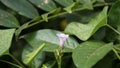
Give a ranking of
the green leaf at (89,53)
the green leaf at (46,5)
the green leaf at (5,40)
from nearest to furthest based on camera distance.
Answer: the green leaf at (89,53) < the green leaf at (5,40) < the green leaf at (46,5)

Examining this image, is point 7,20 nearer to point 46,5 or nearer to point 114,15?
point 46,5

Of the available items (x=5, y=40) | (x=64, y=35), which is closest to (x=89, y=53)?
(x=64, y=35)

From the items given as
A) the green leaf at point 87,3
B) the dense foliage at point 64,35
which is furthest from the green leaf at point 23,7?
the green leaf at point 87,3

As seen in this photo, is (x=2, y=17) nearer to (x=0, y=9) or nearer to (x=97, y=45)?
(x=0, y=9)

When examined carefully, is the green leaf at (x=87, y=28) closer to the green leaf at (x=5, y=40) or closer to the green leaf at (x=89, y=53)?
the green leaf at (x=89, y=53)

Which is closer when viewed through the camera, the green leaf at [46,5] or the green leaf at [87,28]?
the green leaf at [87,28]

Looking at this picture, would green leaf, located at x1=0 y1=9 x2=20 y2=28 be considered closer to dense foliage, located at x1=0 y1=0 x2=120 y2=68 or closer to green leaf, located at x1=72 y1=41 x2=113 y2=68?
dense foliage, located at x1=0 y1=0 x2=120 y2=68

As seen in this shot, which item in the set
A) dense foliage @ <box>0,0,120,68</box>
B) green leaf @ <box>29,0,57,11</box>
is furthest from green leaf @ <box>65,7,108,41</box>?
green leaf @ <box>29,0,57,11</box>
